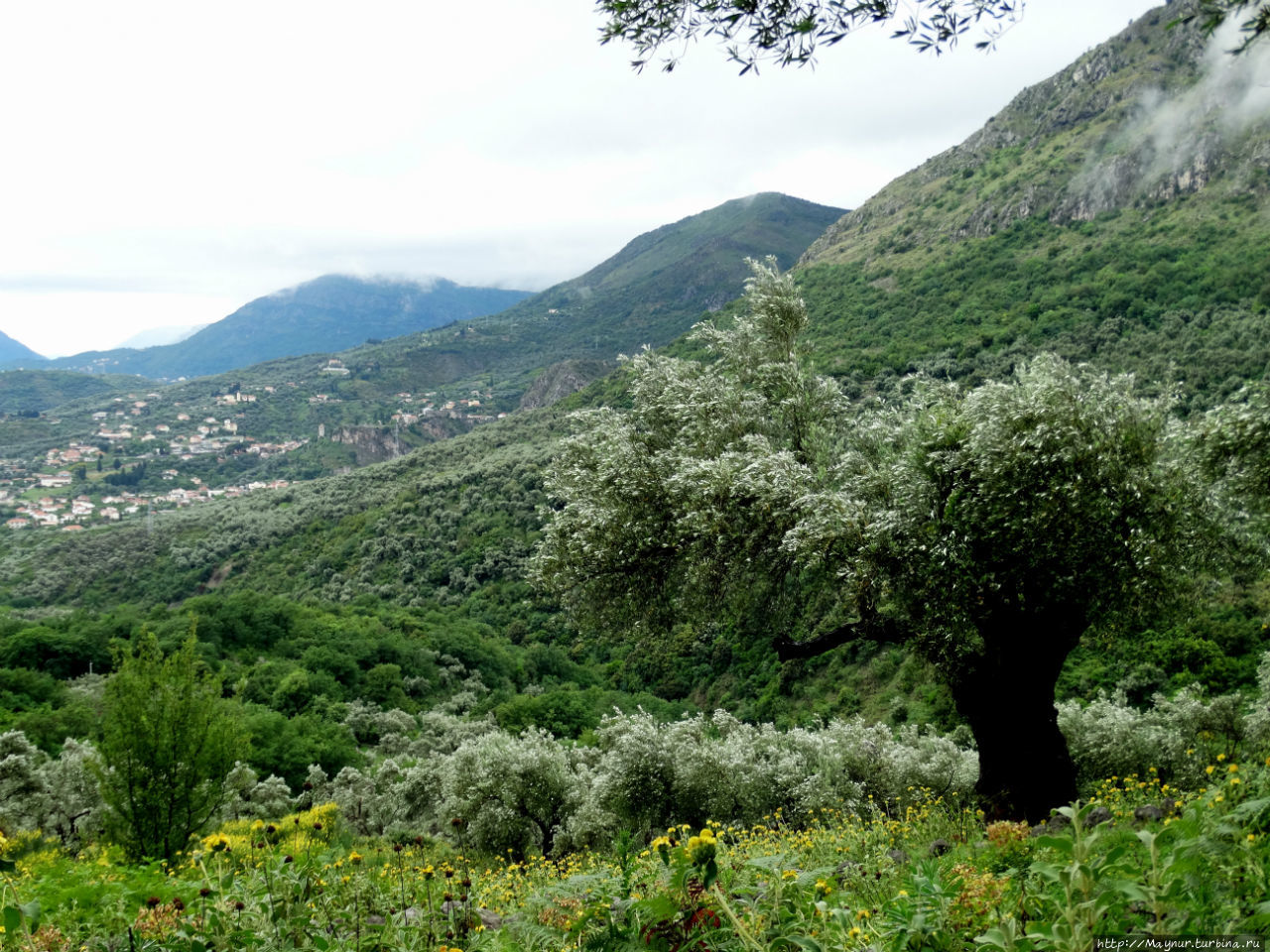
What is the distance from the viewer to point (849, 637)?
11680 millimetres

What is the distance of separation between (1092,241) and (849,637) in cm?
11252

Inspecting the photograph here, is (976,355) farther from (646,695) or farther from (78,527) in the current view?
(78,527)

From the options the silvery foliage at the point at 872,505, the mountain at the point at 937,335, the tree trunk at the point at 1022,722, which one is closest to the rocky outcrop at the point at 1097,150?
the mountain at the point at 937,335

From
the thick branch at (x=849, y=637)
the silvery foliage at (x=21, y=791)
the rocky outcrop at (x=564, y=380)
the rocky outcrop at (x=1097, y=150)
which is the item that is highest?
the rocky outcrop at (x=1097, y=150)

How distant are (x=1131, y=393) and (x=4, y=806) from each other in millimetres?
27643

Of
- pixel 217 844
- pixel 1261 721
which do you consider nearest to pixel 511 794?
pixel 217 844

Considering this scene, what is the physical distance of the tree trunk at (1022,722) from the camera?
33.2 ft

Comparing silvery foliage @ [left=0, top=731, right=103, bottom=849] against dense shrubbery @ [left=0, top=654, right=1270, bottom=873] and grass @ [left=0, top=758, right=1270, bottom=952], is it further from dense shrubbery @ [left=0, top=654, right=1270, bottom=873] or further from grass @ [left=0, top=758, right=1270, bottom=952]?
grass @ [left=0, top=758, right=1270, bottom=952]

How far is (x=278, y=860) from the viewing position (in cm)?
513

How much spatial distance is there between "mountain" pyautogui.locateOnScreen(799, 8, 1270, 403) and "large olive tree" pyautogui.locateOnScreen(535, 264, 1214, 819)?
4910 cm

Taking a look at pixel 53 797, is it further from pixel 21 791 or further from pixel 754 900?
pixel 754 900

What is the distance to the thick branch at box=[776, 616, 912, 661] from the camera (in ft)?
35.8

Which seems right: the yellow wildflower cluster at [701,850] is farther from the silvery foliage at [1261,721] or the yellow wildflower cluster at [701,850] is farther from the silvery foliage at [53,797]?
the silvery foliage at [53,797]

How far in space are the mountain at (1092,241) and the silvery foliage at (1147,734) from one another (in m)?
44.7
